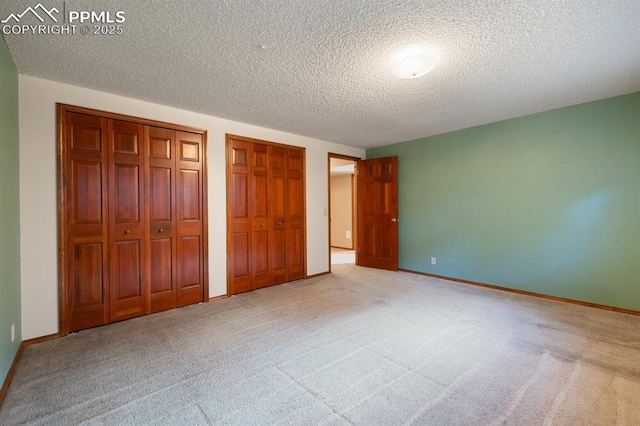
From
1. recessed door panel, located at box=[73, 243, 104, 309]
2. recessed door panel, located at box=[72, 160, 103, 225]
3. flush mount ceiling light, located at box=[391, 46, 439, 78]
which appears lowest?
recessed door panel, located at box=[73, 243, 104, 309]

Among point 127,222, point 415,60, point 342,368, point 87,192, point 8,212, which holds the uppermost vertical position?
point 415,60

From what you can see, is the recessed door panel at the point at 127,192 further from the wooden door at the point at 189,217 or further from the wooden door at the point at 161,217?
the wooden door at the point at 189,217

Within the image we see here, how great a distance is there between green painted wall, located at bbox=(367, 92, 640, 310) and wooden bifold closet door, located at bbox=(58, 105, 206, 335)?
3736 mm

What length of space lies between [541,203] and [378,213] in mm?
2515

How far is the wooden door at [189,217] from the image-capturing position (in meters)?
3.29

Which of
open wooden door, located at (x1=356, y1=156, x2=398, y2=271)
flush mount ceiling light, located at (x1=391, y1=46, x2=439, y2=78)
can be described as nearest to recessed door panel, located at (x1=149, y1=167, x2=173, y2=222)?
flush mount ceiling light, located at (x1=391, y1=46, x2=439, y2=78)

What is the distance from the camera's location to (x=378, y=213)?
5.35m

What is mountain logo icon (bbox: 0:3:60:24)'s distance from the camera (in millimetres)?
1609

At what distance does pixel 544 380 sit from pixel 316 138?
413 centimetres

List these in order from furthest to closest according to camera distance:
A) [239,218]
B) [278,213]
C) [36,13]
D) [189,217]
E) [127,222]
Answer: [278,213] < [239,218] < [189,217] < [127,222] < [36,13]

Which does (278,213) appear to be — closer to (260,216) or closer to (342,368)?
(260,216)

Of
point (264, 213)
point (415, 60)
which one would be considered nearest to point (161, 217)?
point (264, 213)

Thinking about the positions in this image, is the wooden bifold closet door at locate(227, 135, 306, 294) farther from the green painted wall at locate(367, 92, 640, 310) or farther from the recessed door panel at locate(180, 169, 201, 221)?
the green painted wall at locate(367, 92, 640, 310)

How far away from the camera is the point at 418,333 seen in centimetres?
255
